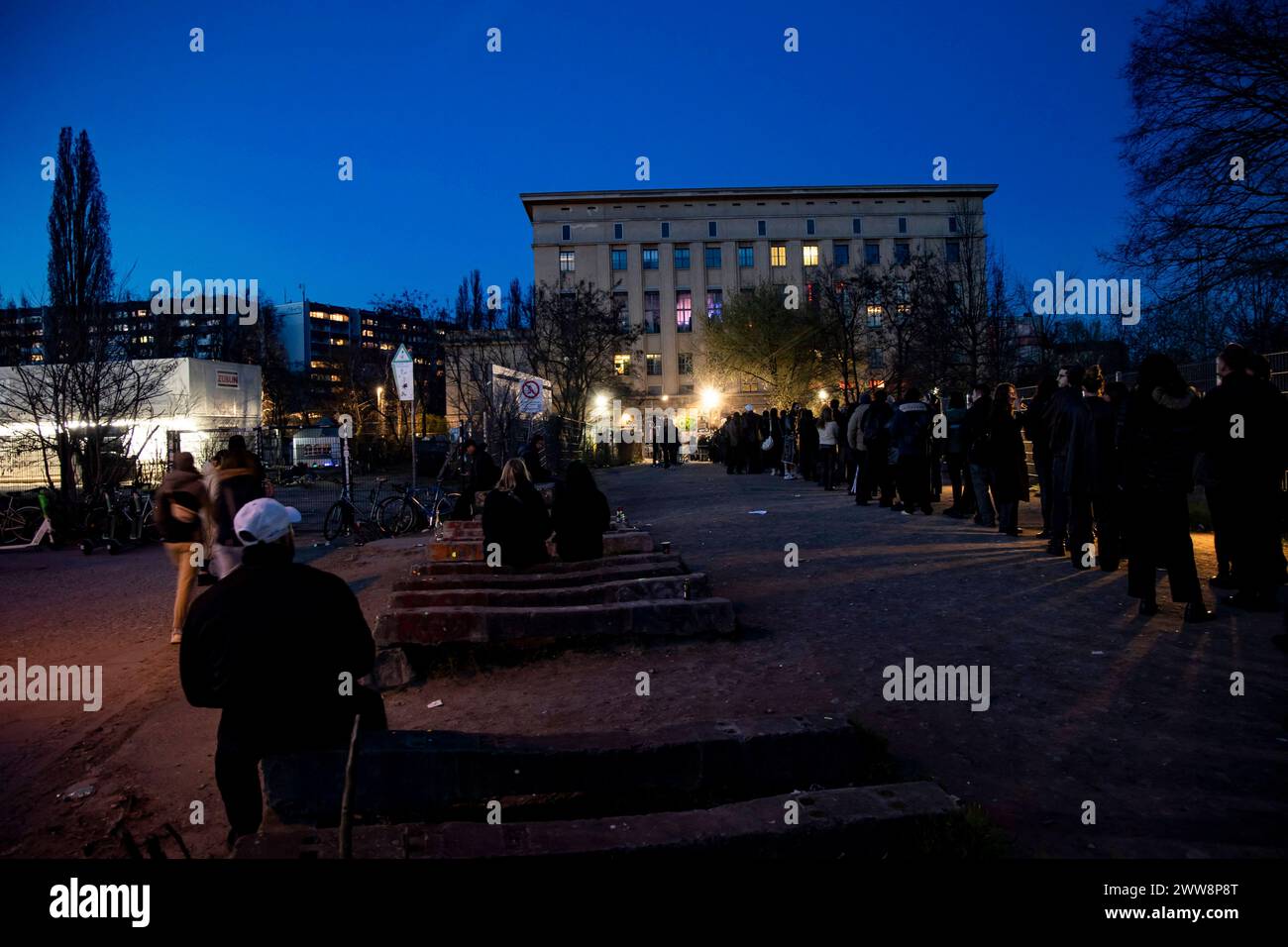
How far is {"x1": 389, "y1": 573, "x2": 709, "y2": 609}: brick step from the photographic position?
19.5ft

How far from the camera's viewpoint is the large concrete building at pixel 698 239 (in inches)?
2707

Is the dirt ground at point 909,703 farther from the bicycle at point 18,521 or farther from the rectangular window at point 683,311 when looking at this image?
the rectangular window at point 683,311

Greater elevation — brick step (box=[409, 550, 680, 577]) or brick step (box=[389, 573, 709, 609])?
brick step (box=[409, 550, 680, 577])

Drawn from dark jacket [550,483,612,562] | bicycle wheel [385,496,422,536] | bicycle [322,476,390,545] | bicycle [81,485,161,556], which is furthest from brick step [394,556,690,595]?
bicycle [81,485,161,556]

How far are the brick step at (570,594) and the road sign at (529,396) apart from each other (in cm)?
1120

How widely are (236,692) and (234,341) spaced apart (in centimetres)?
7001

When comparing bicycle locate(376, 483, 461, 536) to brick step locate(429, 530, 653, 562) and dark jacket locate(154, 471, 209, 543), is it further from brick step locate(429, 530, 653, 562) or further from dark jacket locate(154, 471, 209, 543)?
dark jacket locate(154, 471, 209, 543)

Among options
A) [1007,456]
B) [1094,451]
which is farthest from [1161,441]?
[1007,456]

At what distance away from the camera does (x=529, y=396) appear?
56.5ft

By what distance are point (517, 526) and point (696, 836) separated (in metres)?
4.79

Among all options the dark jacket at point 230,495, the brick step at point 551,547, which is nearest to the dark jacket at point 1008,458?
the brick step at point 551,547

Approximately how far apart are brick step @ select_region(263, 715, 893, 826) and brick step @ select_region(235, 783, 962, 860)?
273mm
